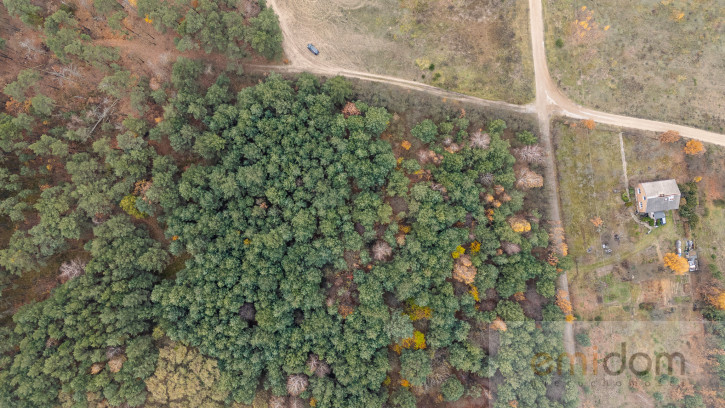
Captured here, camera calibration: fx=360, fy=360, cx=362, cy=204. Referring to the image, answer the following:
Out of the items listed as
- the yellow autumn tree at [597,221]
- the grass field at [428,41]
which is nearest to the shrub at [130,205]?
the grass field at [428,41]

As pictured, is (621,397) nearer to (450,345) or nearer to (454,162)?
(450,345)

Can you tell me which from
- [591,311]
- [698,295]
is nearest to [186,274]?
[591,311]

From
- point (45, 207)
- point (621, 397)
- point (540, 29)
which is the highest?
point (540, 29)

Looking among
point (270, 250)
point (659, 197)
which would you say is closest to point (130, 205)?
point (270, 250)

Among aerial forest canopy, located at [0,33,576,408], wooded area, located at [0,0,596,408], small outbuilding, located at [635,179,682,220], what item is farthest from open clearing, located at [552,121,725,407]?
wooded area, located at [0,0,596,408]

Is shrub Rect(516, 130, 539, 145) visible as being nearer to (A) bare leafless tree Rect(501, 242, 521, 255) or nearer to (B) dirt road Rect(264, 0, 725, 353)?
(B) dirt road Rect(264, 0, 725, 353)

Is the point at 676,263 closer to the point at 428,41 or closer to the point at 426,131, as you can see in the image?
the point at 426,131
